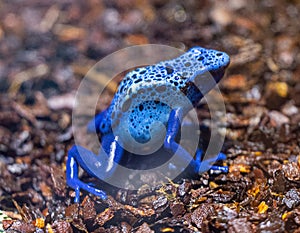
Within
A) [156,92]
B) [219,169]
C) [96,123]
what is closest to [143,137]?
[156,92]

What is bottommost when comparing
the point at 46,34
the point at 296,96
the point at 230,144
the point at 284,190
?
the point at 284,190

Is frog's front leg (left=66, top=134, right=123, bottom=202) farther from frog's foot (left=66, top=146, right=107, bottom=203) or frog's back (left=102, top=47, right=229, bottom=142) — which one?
frog's back (left=102, top=47, right=229, bottom=142)

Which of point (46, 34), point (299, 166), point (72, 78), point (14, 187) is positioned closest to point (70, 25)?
point (46, 34)

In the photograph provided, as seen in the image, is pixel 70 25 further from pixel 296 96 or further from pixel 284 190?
pixel 284 190

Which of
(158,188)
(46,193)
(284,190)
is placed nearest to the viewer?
(284,190)

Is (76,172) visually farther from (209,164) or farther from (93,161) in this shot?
(209,164)

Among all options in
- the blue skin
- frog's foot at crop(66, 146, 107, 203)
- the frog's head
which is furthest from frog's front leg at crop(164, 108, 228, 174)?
frog's foot at crop(66, 146, 107, 203)

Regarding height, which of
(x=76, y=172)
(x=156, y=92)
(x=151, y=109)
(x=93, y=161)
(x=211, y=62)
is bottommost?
(x=76, y=172)
